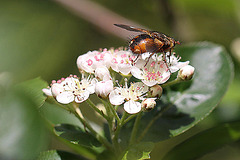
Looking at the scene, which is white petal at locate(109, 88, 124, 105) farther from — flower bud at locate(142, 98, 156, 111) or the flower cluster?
flower bud at locate(142, 98, 156, 111)

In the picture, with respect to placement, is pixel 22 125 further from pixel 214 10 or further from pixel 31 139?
pixel 214 10

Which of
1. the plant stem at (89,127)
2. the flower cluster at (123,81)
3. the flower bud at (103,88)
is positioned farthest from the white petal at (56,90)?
the flower bud at (103,88)

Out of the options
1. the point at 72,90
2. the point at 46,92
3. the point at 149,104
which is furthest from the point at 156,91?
the point at 46,92

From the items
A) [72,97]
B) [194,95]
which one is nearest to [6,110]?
[72,97]

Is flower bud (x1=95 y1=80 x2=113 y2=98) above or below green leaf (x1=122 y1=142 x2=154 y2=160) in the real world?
above

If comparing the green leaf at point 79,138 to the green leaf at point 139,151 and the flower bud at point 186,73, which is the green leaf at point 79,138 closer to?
the green leaf at point 139,151

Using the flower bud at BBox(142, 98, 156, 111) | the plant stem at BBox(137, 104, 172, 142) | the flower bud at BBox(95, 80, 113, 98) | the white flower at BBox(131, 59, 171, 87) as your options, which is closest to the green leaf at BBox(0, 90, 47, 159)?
the flower bud at BBox(95, 80, 113, 98)
